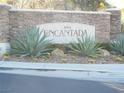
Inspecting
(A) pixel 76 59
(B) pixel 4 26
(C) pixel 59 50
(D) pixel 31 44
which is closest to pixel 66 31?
(C) pixel 59 50

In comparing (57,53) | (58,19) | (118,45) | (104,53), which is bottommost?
(104,53)

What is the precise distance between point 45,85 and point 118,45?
11.2m

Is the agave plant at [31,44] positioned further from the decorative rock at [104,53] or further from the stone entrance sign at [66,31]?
the decorative rock at [104,53]

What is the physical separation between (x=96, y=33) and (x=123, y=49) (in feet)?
4.07

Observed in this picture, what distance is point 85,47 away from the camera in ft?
42.6

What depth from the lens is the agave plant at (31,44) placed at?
1269 cm

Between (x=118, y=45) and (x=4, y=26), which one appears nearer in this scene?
(x=4, y=26)

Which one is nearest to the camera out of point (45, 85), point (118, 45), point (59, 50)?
point (45, 85)

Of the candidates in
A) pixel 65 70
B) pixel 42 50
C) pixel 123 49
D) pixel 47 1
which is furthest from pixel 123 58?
pixel 65 70

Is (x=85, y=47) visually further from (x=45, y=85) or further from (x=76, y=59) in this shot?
(x=45, y=85)

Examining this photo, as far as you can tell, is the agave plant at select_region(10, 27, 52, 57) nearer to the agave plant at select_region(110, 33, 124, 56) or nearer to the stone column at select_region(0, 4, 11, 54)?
the stone column at select_region(0, 4, 11, 54)

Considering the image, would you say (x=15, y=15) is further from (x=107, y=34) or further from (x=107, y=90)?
(x=107, y=90)

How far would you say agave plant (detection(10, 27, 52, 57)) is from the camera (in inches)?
500

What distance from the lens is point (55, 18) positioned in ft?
45.8
